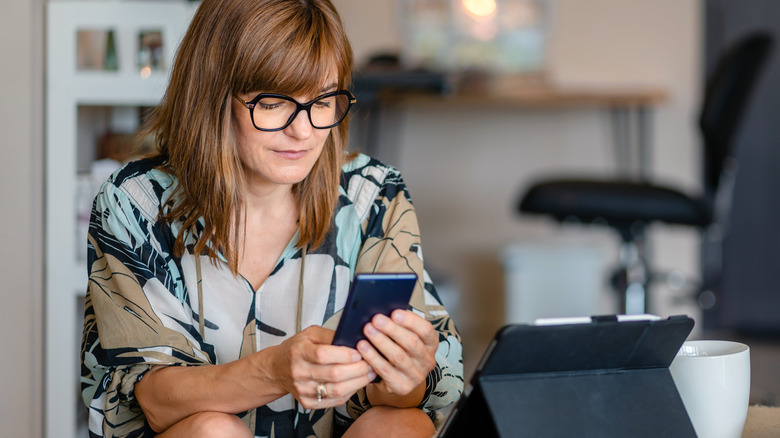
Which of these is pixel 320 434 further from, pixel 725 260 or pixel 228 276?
pixel 725 260

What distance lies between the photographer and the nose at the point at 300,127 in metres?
0.97

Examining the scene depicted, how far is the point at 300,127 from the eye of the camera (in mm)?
970

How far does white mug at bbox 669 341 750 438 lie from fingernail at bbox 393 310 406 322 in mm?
266

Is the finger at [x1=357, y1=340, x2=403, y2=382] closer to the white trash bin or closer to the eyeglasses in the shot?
the eyeglasses

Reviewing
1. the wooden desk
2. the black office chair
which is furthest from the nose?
the wooden desk

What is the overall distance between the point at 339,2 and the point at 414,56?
1.25 feet

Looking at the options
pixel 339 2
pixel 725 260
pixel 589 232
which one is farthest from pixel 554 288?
pixel 339 2

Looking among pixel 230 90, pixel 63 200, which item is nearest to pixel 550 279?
pixel 63 200

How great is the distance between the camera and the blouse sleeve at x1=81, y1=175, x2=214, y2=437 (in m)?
0.92

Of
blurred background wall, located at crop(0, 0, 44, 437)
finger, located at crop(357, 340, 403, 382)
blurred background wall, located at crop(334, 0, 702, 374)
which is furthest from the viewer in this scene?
blurred background wall, located at crop(334, 0, 702, 374)

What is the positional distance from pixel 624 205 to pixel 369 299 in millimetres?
1389

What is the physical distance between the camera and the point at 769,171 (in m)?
3.22

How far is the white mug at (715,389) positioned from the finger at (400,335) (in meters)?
0.25

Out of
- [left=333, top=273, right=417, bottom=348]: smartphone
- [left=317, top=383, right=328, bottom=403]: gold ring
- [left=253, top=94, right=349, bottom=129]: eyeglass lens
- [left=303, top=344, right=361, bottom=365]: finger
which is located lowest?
[left=317, top=383, right=328, bottom=403]: gold ring
